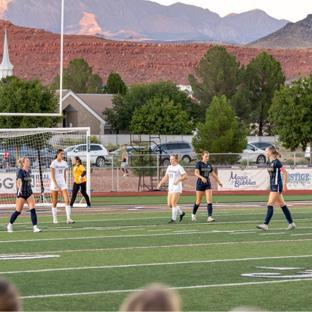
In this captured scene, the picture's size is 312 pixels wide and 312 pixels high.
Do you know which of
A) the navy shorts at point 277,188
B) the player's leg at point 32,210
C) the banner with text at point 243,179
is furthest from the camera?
the banner with text at point 243,179

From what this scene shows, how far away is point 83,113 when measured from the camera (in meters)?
94.7

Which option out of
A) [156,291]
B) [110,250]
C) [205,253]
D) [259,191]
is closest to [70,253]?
[110,250]

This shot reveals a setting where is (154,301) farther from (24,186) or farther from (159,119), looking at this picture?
(159,119)

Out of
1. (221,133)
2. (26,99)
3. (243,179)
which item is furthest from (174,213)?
(26,99)

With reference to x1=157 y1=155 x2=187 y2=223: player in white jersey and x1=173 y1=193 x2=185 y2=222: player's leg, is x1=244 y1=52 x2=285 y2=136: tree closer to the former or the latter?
x1=173 y1=193 x2=185 y2=222: player's leg

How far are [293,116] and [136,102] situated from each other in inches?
1322

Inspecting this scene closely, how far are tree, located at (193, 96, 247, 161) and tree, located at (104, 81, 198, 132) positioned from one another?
30.7 m

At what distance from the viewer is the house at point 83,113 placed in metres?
92.9

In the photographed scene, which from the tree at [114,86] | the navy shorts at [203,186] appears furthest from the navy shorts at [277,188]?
the tree at [114,86]

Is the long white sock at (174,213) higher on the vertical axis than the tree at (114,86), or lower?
lower

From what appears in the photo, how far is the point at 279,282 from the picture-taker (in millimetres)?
13867

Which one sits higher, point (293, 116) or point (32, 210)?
point (293, 116)

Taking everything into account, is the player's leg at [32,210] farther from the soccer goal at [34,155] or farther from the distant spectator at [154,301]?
the distant spectator at [154,301]

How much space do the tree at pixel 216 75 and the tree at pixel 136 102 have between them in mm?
1283
